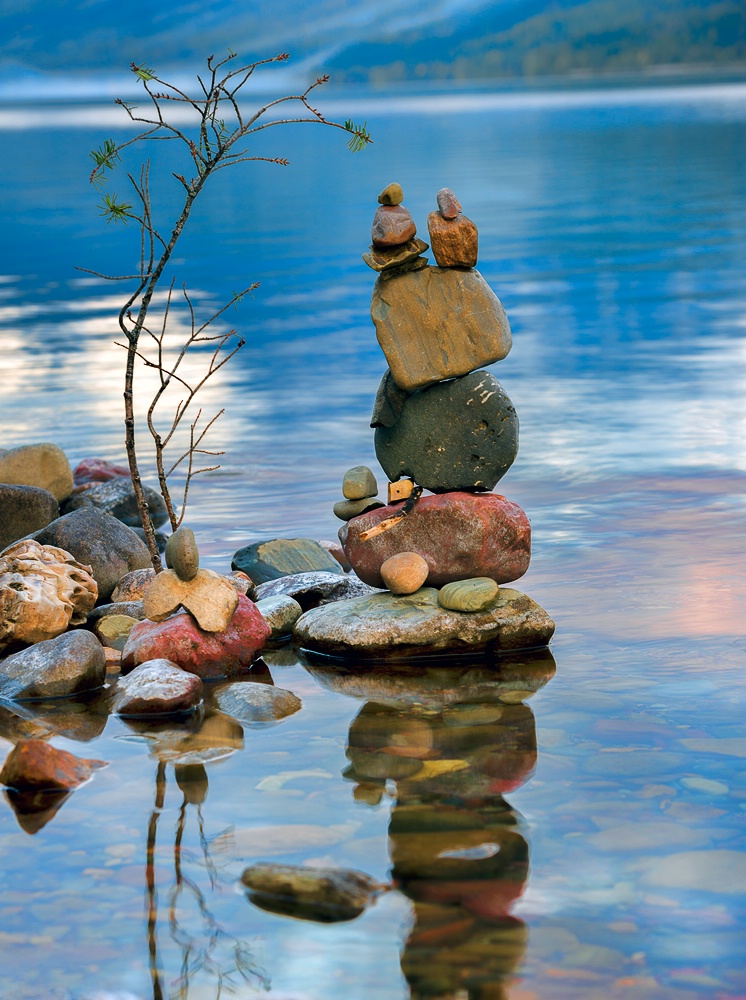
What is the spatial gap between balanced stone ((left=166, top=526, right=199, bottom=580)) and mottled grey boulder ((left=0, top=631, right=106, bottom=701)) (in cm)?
61

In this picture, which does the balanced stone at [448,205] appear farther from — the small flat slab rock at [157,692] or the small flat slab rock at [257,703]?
the small flat slab rock at [157,692]

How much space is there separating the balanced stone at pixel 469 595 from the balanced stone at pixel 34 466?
14.3 feet

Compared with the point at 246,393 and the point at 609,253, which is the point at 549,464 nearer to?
the point at 246,393

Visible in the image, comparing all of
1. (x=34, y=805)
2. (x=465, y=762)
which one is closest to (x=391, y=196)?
(x=465, y=762)

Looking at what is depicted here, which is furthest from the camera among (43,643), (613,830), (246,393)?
(246,393)

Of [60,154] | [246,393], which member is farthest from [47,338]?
[60,154]

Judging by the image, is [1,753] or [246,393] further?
[246,393]

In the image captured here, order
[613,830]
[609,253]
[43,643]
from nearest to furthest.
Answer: [613,830]
[43,643]
[609,253]

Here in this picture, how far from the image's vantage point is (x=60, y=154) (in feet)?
256

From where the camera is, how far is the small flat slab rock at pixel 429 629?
7.81 m

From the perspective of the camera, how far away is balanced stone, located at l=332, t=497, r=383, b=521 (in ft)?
28.0

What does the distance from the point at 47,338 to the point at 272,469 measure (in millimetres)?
10182

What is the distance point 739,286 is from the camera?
23766mm

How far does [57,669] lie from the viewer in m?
7.51
